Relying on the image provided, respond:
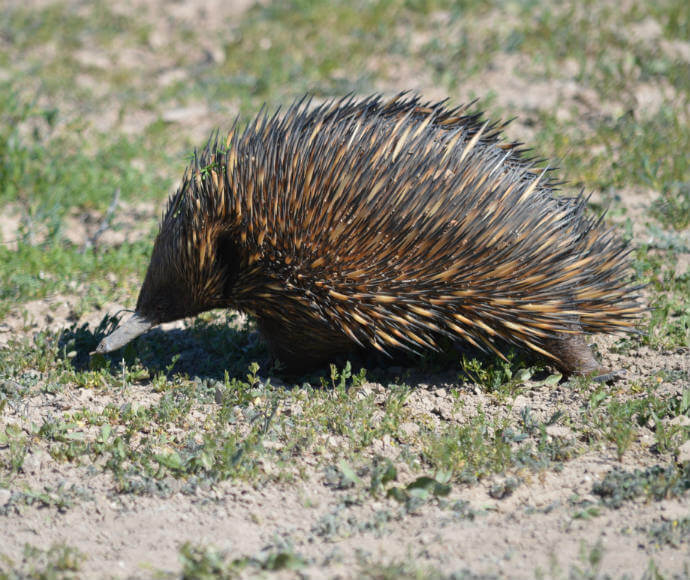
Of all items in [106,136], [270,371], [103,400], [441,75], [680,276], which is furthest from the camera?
[441,75]

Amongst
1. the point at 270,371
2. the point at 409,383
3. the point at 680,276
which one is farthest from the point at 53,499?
the point at 680,276

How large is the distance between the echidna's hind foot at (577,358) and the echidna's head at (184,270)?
1602 millimetres

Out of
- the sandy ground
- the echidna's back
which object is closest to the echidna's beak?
the sandy ground

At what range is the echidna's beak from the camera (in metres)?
4.08

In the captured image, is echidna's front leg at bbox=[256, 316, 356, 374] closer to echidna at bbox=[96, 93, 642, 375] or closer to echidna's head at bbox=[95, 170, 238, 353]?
echidna at bbox=[96, 93, 642, 375]

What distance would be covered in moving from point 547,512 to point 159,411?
1.80 meters

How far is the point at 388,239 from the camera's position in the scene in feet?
12.3

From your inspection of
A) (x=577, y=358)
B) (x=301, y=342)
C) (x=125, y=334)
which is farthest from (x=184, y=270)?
(x=577, y=358)

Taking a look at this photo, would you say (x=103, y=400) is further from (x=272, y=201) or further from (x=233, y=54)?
(x=233, y=54)

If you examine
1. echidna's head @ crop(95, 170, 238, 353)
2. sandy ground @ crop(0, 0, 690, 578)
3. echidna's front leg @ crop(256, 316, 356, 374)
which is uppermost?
echidna's head @ crop(95, 170, 238, 353)

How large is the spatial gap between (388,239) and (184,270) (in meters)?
1.00

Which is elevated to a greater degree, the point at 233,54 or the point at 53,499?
the point at 233,54

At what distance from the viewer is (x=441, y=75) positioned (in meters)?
7.64

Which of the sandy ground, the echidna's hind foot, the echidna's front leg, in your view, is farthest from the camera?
the echidna's front leg
